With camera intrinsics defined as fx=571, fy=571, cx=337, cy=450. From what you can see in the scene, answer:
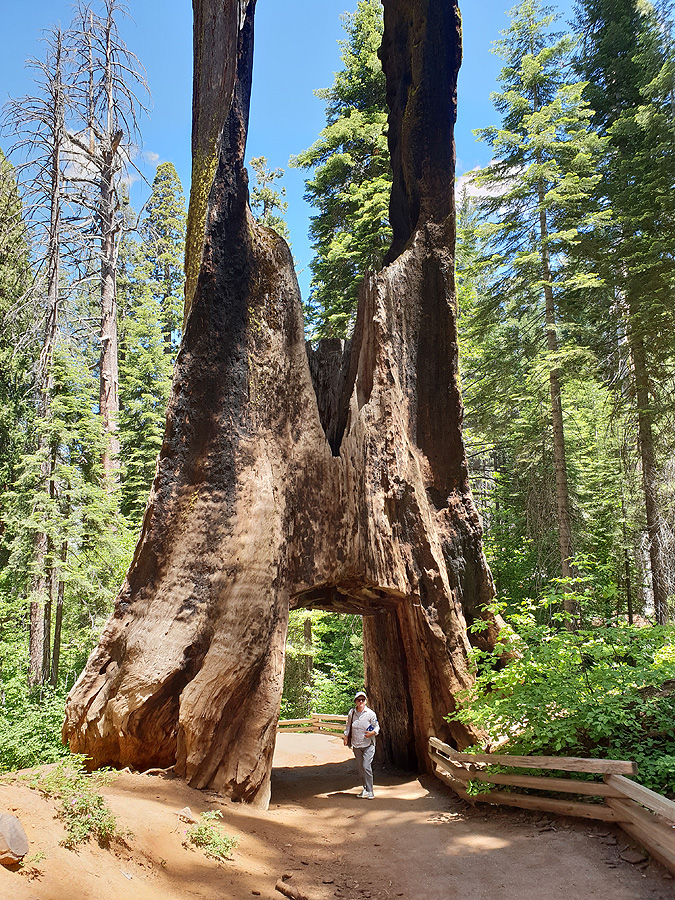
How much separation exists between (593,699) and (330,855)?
288 cm

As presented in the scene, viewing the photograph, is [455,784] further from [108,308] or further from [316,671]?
[108,308]

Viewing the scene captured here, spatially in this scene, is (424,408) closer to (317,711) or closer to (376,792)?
(376,792)

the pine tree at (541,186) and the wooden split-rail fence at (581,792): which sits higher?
the pine tree at (541,186)

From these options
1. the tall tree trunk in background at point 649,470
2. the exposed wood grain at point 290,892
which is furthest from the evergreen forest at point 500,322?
the exposed wood grain at point 290,892

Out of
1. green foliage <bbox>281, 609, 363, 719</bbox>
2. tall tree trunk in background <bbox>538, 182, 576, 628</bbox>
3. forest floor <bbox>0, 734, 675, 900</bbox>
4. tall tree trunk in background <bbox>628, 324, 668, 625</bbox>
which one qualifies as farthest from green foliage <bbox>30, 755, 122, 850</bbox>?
tall tree trunk in background <bbox>628, 324, 668, 625</bbox>

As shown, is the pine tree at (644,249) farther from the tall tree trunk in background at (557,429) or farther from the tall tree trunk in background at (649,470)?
the tall tree trunk in background at (557,429)

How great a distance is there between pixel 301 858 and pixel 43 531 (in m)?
8.42

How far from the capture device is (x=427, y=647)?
25.4 ft

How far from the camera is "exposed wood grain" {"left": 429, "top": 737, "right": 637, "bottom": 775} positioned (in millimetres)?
4930

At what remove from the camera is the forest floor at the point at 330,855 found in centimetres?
324

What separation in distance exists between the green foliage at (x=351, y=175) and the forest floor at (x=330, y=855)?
13.0 meters

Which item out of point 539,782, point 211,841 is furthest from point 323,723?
point 211,841

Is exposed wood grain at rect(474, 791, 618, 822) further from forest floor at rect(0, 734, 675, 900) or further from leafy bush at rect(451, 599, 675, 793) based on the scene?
leafy bush at rect(451, 599, 675, 793)

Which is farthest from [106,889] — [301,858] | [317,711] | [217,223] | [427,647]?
[317,711]
